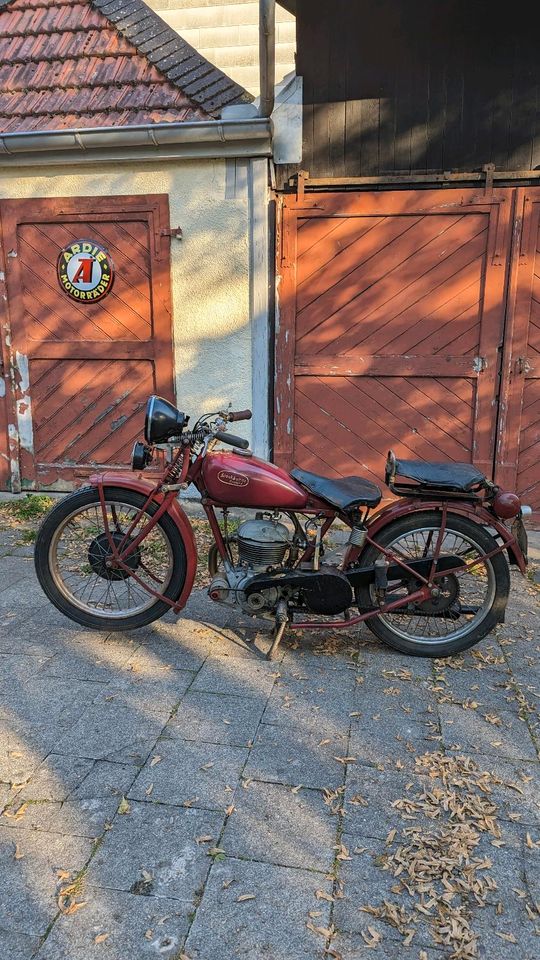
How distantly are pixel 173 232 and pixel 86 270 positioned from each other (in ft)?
2.69

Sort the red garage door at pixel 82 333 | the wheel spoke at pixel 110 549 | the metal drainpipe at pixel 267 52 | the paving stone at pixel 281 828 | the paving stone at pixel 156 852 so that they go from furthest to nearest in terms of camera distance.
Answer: the red garage door at pixel 82 333 → the metal drainpipe at pixel 267 52 → the wheel spoke at pixel 110 549 → the paving stone at pixel 281 828 → the paving stone at pixel 156 852

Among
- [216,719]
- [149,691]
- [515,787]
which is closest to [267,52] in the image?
[149,691]

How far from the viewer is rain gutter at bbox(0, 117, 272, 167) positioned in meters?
5.08

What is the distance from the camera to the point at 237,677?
3.12 meters

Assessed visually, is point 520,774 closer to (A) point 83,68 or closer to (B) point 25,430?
(B) point 25,430

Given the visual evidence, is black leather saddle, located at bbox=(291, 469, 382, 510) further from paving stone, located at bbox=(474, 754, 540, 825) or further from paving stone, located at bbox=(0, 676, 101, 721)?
paving stone, located at bbox=(0, 676, 101, 721)

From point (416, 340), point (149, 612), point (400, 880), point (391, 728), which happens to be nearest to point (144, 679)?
point (149, 612)

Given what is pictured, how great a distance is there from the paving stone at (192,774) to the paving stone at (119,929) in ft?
1.34

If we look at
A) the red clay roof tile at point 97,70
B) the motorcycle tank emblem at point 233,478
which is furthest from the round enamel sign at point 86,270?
the motorcycle tank emblem at point 233,478

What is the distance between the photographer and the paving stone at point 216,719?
266 cm

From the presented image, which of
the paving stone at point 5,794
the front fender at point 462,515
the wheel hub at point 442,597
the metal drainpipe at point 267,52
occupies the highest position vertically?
the metal drainpipe at point 267,52

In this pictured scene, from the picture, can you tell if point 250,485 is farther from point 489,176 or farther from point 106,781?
point 489,176

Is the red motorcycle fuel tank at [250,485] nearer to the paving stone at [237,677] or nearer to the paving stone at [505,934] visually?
the paving stone at [237,677]

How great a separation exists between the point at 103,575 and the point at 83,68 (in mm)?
4643
